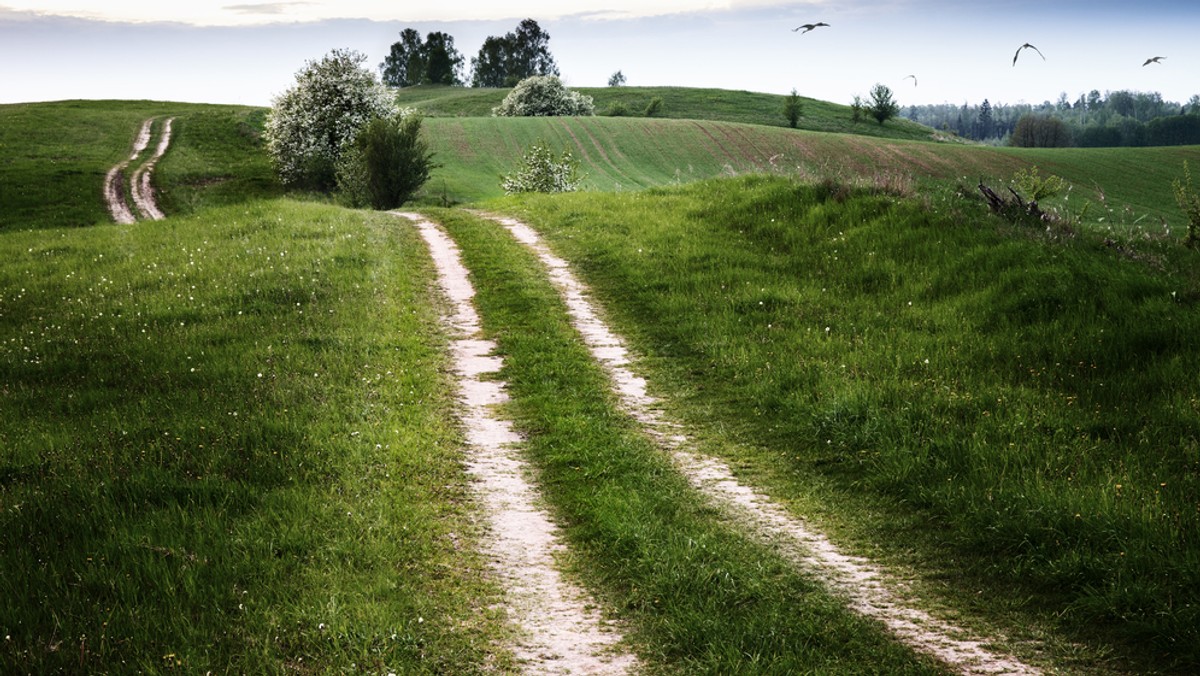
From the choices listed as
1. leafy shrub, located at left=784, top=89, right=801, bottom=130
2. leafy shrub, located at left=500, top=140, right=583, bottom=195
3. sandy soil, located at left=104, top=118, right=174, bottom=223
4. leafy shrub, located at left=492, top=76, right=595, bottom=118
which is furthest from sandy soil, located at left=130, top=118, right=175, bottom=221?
leafy shrub, located at left=784, top=89, right=801, bottom=130

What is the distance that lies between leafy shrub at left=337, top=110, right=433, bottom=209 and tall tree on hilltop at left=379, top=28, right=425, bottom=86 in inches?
4912

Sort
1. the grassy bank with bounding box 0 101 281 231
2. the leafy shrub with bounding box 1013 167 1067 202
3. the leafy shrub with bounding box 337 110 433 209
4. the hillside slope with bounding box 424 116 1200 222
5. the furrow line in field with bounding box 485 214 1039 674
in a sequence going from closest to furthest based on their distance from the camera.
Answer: the furrow line in field with bounding box 485 214 1039 674
the leafy shrub with bounding box 1013 167 1067 202
the leafy shrub with bounding box 337 110 433 209
the grassy bank with bounding box 0 101 281 231
the hillside slope with bounding box 424 116 1200 222

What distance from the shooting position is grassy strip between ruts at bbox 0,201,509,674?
17.7ft

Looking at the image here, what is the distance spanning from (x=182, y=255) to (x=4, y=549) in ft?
44.3

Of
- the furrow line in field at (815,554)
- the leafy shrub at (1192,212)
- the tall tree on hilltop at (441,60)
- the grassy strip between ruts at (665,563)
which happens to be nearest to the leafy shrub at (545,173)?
the leafy shrub at (1192,212)

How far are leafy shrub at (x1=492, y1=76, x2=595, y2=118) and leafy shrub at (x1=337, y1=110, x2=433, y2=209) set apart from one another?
210 ft

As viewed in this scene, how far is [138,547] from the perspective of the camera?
6.32 meters

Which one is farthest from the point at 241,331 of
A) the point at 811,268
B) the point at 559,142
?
the point at 559,142

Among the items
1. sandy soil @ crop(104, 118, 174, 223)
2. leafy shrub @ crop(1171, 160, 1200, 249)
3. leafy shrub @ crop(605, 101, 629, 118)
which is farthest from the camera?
leafy shrub @ crop(605, 101, 629, 118)

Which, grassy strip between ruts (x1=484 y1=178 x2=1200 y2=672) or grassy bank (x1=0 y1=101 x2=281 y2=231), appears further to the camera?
grassy bank (x1=0 y1=101 x2=281 y2=231)

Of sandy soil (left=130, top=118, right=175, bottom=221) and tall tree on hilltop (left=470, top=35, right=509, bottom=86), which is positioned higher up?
tall tree on hilltop (left=470, top=35, right=509, bottom=86)

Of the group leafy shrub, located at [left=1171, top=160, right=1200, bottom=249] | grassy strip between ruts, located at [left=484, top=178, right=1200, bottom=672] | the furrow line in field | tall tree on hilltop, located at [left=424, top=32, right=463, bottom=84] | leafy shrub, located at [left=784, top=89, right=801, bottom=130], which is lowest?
the furrow line in field

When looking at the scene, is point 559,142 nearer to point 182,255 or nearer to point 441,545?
point 182,255

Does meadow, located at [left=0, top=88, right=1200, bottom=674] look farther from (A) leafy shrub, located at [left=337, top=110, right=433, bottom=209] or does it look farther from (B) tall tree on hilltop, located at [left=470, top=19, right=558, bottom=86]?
(B) tall tree on hilltop, located at [left=470, top=19, right=558, bottom=86]
